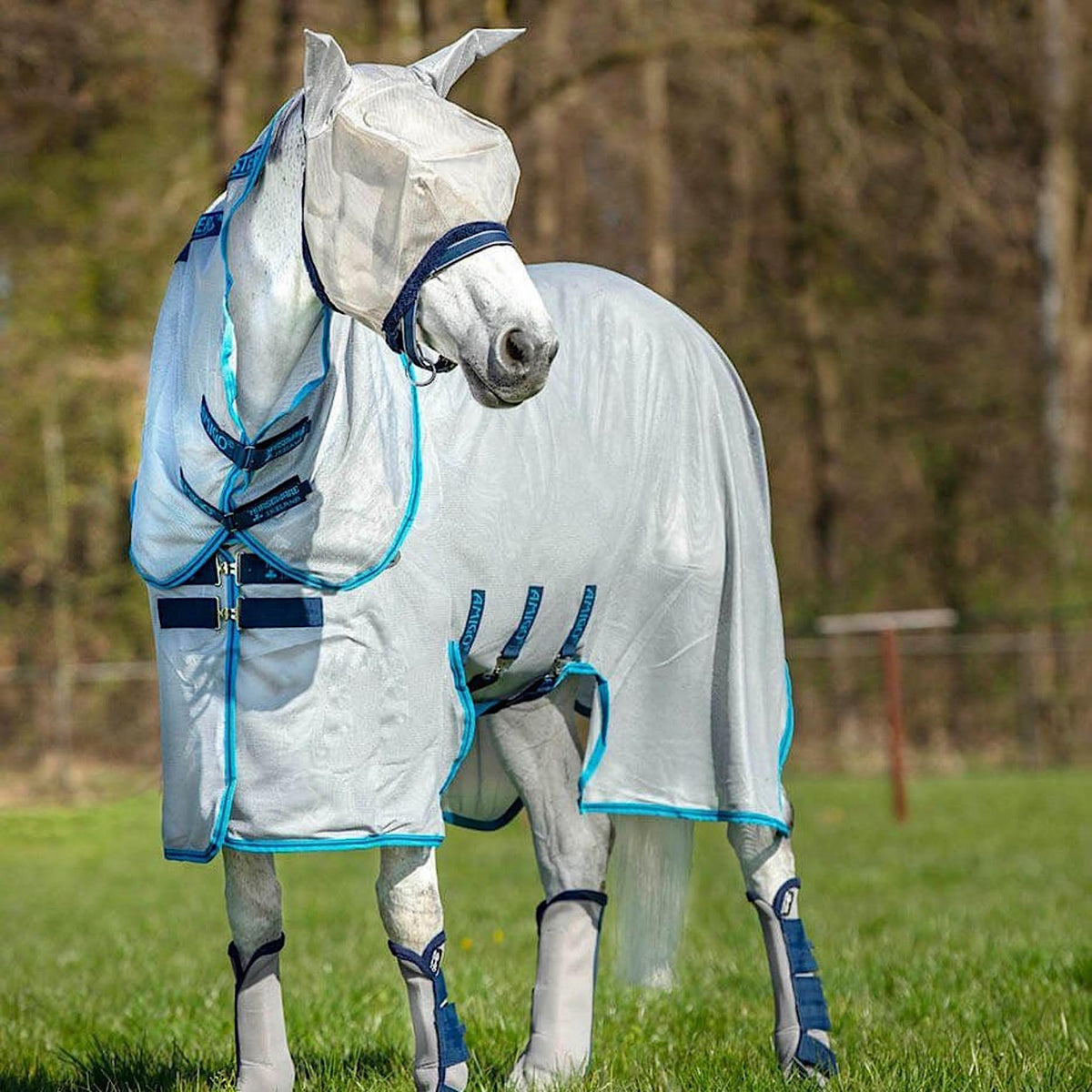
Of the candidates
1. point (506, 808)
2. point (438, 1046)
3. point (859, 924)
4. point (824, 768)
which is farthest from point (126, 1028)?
point (824, 768)

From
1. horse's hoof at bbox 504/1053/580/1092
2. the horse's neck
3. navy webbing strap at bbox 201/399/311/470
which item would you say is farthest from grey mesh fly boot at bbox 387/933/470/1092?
the horse's neck

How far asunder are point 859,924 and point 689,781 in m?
4.05

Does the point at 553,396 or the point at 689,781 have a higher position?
the point at 553,396

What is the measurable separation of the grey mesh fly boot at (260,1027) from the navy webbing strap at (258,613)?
764 mm

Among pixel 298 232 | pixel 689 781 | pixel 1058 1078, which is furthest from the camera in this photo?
pixel 689 781

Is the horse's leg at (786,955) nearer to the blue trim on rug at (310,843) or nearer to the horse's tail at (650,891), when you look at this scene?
the horse's tail at (650,891)

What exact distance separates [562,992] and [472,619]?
1.13 meters

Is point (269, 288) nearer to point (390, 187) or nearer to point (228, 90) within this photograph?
point (390, 187)

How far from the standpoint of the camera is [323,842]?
3549mm

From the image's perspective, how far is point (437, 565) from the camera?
12.1 feet

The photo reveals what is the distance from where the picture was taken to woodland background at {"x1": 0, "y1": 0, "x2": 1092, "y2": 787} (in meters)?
16.8

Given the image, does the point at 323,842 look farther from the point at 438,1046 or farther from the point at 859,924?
the point at 859,924

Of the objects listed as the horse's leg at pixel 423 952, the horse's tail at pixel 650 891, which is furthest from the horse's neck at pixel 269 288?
the horse's tail at pixel 650 891

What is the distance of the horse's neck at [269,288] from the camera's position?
3.43 metres
